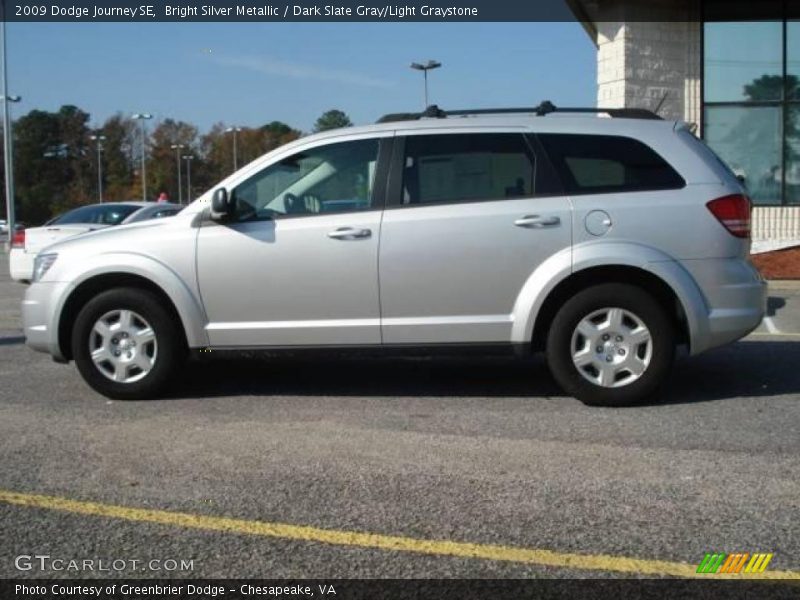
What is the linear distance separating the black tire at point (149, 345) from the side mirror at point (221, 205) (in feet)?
2.44

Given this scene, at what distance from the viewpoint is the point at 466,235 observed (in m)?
6.07

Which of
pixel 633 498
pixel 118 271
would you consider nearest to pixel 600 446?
pixel 633 498

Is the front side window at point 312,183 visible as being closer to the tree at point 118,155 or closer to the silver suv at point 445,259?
the silver suv at point 445,259

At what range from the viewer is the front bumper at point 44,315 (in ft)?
21.0

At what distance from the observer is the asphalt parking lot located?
3.68m

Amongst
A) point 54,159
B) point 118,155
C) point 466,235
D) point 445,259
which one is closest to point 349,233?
point 445,259

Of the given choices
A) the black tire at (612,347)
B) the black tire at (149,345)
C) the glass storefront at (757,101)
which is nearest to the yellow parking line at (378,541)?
the black tire at (149,345)

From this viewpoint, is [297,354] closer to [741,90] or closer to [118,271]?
[118,271]

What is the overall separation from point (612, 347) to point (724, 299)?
805 mm

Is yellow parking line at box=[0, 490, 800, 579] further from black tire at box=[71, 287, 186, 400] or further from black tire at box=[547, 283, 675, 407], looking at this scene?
black tire at box=[547, 283, 675, 407]

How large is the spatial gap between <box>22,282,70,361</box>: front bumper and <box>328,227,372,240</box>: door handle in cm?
192

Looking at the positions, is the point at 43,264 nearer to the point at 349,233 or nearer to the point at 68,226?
the point at 349,233

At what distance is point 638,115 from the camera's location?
6449mm

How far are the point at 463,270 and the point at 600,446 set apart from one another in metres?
1.54
